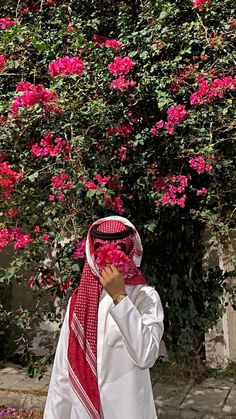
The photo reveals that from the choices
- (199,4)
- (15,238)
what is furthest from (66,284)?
(199,4)

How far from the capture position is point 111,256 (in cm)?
230

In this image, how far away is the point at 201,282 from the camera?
500 cm

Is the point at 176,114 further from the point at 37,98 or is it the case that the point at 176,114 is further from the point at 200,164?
the point at 37,98

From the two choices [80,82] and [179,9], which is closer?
[80,82]

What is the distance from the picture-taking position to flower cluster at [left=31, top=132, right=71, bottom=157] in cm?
383

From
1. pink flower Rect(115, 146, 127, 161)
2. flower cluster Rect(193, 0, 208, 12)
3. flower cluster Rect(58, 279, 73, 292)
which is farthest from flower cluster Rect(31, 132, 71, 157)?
flower cluster Rect(193, 0, 208, 12)

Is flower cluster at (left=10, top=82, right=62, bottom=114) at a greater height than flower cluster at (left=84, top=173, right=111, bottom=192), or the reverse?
flower cluster at (left=10, top=82, right=62, bottom=114)

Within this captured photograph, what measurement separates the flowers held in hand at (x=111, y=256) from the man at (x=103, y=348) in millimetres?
14

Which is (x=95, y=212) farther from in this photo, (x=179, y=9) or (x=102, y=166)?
(x=179, y=9)

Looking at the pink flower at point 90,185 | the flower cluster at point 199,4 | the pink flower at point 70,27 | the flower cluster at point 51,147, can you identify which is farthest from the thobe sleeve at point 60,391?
the pink flower at point 70,27

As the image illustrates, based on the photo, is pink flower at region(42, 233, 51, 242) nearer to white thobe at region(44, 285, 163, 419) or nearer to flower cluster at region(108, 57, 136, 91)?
flower cluster at region(108, 57, 136, 91)

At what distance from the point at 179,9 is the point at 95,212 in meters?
1.80

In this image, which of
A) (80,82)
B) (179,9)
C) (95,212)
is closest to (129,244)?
(95,212)

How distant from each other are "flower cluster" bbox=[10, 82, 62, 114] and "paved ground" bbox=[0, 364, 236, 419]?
240cm
